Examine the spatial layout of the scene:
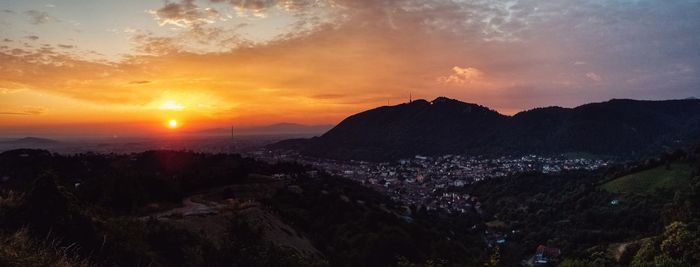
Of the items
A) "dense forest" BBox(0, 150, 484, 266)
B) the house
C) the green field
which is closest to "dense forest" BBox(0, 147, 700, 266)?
"dense forest" BBox(0, 150, 484, 266)

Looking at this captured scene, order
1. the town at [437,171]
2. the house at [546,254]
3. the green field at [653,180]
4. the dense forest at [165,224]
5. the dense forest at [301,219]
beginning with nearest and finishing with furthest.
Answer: the dense forest at [165,224], the dense forest at [301,219], the house at [546,254], the green field at [653,180], the town at [437,171]

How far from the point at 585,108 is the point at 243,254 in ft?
626

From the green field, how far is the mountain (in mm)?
80397

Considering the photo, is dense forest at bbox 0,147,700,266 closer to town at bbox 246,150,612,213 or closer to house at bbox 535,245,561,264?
house at bbox 535,245,561,264

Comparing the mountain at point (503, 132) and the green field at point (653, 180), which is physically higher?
the mountain at point (503, 132)

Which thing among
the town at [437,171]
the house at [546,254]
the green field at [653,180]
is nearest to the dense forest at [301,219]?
the green field at [653,180]

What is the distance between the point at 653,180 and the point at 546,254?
36.8m

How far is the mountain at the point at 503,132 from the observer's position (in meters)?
160

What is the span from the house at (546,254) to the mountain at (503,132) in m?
102

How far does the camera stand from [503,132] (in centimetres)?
18475

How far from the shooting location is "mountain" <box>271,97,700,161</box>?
16000 cm

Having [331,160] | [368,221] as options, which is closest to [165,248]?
[368,221]

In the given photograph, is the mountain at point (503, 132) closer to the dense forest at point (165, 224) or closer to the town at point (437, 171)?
the town at point (437, 171)

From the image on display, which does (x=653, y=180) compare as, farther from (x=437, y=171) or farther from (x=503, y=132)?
(x=503, y=132)
